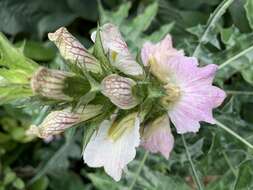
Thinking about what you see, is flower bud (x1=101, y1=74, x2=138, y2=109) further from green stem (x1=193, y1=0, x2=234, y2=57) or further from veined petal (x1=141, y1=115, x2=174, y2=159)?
green stem (x1=193, y1=0, x2=234, y2=57)

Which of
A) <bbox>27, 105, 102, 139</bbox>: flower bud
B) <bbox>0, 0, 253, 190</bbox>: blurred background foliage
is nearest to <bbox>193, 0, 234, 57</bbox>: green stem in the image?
<bbox>0, 0, 253, 190</bbox>: blurred background foliage

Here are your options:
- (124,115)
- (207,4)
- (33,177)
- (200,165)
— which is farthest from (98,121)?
(33,177)

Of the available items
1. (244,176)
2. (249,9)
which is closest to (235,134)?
(244,176)

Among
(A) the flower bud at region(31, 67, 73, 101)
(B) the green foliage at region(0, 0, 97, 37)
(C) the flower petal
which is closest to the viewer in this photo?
(A) the flower bud at region(31, 67, 73, 101)

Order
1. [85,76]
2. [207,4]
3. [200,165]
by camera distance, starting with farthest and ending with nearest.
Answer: [207,4] < [200,165] < [85,76]

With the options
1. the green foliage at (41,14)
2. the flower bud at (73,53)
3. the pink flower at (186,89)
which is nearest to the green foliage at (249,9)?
the pink flower at (186,89)

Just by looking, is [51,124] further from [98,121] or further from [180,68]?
[180,68]
